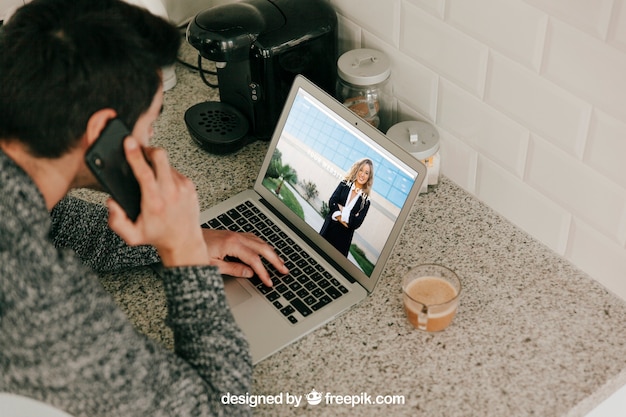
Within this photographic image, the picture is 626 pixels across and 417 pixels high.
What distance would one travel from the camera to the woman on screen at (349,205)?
1228 mm

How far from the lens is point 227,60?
1395 millimetres

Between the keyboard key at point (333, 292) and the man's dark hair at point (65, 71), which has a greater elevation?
the man's dark hair at point (65, 71)

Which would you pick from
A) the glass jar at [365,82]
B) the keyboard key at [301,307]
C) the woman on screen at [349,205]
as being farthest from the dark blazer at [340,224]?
the glass jar at [365,82]

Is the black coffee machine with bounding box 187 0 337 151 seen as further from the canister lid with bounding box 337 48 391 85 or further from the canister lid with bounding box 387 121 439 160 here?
the canister lid with bounding box 387 121 439 160

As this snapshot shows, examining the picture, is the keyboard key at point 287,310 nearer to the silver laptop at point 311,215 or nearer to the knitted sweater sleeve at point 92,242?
the silver laptop at point 311,215

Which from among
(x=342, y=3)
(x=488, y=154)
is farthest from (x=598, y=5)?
A: (x=342, y=3)

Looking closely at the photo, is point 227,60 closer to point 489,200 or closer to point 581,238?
point 489,200

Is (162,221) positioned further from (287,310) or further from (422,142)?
(422,142)

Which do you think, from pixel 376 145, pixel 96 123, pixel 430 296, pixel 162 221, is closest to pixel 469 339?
pixel 430 296

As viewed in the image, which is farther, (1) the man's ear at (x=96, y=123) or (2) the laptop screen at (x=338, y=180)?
(2) the laptop screen at (x=338, y=180)

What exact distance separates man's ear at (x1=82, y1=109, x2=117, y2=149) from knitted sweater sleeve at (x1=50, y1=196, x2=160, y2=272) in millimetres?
347

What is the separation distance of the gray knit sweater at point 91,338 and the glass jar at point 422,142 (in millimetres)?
472

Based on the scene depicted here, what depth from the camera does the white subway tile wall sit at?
107 cm

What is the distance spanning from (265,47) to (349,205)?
13.9 inches
